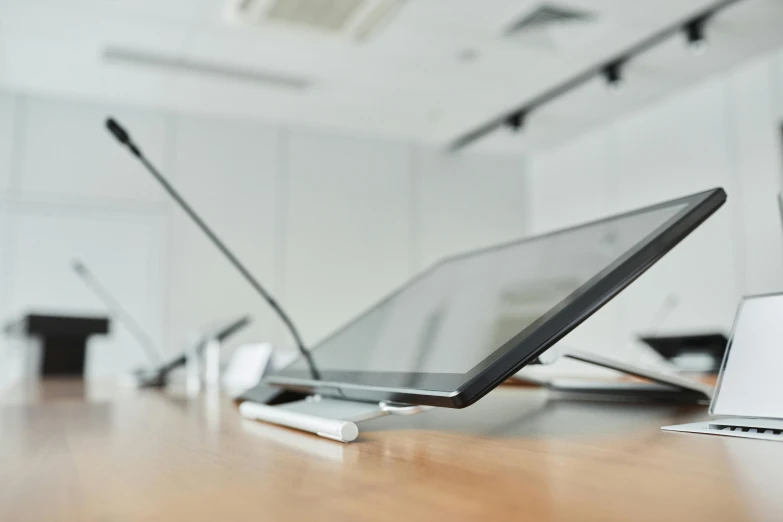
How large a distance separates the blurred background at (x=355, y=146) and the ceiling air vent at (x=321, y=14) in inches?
0.5

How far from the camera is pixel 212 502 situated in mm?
371

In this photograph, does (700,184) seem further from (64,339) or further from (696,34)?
(64,339)

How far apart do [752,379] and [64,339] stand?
2975 mm

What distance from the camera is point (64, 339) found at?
3.02 meters

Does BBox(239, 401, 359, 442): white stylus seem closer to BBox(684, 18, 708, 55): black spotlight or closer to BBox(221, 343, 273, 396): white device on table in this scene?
BBox(221, 343, 273, 396): white device on table

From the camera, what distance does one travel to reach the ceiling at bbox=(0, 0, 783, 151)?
3564 mm

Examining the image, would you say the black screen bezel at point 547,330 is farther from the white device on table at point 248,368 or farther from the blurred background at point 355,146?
the blurred background at point 355,146

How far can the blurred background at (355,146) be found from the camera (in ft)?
12.4

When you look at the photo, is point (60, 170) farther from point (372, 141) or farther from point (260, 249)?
point (372, 141)

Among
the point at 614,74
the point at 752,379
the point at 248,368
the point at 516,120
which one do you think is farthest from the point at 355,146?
the point at 752,379

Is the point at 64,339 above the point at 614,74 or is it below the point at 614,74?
below

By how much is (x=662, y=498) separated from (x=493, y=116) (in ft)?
16.8

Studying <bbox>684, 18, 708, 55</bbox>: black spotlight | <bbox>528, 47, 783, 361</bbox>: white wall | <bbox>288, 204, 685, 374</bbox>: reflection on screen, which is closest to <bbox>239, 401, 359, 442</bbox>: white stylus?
<bbox>288, 204, 685, 374</bbox>: reflection on screen

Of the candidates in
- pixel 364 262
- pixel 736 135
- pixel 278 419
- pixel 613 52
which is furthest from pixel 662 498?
pixel 364 262
